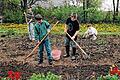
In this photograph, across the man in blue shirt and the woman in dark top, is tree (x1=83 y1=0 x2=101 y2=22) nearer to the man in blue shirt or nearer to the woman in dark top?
the woman in dark top

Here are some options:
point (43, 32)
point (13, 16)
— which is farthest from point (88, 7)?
point (43, 32)

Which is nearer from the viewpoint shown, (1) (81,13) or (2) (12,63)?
(2) (12,63)

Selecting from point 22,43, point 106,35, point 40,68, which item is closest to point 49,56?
point 40,68

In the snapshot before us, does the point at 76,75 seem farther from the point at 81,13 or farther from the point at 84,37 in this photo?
the point at 81,13

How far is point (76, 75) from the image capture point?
11117 millimetres

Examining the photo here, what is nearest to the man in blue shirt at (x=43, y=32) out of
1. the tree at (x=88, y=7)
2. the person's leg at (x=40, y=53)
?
the person's leg at (x=40, y=53)

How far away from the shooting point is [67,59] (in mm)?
14195

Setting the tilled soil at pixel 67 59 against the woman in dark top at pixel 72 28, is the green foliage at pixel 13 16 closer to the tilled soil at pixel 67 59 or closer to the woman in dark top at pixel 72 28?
the tilled soil at pixel 67 59

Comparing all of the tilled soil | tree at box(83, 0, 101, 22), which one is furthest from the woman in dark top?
tree at box(83, 0, 101, 22)

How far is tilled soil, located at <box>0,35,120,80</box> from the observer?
11672mm

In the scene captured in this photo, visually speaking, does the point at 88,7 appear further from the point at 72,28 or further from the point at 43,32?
the point at 43,32

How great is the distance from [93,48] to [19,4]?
1301 centimetres

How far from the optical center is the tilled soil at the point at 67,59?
11.7m

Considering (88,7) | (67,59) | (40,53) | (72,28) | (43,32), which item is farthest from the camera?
(88,7)
